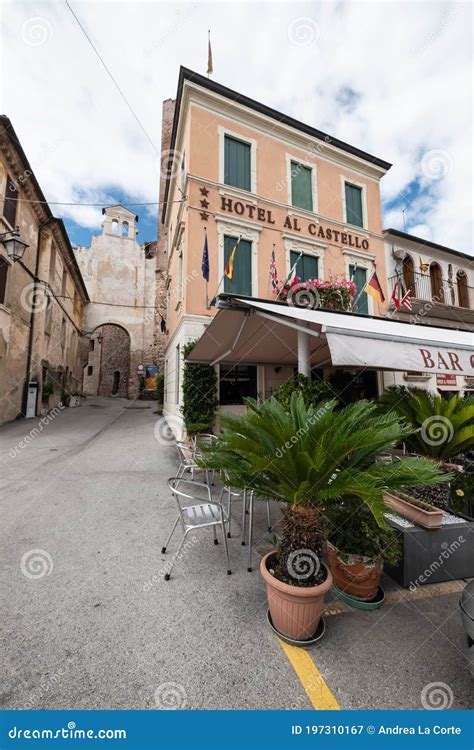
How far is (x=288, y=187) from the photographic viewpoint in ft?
37.4

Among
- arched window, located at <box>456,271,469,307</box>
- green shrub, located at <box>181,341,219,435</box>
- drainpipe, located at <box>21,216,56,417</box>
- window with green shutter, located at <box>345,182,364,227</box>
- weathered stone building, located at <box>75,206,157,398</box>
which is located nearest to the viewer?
green shrub, located at <box>181,341,219,435</box>

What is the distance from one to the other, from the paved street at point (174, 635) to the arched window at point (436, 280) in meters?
14.6

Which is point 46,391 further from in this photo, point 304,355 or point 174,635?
point 174,635

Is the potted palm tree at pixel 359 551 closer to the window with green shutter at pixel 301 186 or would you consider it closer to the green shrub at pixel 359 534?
the green shrub at pixel 359 534

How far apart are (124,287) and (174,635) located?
2990 cm

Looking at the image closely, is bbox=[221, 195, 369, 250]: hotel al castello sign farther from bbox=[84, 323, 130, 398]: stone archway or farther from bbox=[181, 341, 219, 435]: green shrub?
bbox=[84, 323, 130, 398]: stone archway

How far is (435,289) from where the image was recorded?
1461 centimetres

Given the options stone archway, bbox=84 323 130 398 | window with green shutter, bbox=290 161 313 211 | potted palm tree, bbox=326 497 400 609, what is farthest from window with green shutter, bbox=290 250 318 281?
stone archway, bbox=84 323 130 398

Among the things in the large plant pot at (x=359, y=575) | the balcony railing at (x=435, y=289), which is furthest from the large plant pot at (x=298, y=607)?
the balcony railing at (x=435, y=289)

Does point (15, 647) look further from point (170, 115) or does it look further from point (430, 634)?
point (170, 115)

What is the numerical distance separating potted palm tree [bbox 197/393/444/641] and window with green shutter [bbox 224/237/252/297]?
776cm

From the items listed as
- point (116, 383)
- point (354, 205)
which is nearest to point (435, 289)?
point (354, 205)

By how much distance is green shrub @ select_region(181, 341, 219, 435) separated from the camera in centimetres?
889
